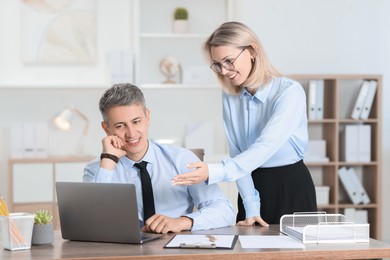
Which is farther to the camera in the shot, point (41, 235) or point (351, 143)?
point (351, 143)

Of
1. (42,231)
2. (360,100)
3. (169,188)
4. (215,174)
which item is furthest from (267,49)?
(42,231)

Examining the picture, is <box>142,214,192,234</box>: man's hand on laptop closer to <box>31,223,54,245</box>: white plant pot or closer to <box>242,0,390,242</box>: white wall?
<box>31,223,54,245</box>: white plant pot

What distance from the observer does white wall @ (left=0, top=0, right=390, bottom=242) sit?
6.23 metres

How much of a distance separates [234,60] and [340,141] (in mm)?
3616

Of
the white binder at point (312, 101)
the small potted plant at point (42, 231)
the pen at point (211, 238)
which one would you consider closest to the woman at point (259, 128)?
the pen at point (211, 238)

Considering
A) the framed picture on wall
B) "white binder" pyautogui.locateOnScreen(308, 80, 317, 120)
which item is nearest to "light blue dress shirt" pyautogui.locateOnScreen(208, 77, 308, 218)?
"white binder" pyautogui.locateOnScreen(308, 80, 317, 120)

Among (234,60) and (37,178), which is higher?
(234,60)

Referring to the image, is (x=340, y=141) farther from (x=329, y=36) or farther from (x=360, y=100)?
(x=329, y=36)

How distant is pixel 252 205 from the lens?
290 centimetres

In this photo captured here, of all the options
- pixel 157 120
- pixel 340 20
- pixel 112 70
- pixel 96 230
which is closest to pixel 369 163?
pixel 340 20

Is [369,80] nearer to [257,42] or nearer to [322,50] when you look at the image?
[322,50]

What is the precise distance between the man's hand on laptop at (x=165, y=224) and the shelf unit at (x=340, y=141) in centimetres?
363

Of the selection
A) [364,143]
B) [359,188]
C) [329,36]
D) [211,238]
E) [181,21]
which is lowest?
[359,188]

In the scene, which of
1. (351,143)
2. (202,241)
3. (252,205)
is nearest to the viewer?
(202,241)
